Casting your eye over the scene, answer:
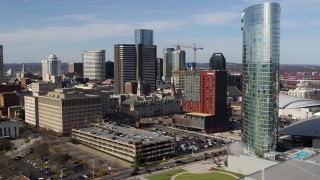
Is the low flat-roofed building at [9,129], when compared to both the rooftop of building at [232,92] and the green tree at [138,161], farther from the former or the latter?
the rooftop of building at [232,92]

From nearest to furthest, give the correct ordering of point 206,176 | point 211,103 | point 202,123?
point 206,176
point 202,123
point 211,103

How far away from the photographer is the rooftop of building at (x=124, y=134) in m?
72.6

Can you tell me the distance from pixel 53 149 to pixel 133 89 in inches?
3475

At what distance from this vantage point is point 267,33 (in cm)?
6462

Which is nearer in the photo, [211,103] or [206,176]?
[206,176]

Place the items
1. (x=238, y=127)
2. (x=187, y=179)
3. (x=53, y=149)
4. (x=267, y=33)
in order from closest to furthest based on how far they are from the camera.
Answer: (x=187, y=179), (x=267, y=33), (x=53, y=149), (x=238, y=127)

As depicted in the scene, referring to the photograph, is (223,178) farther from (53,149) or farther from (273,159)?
(53,149)

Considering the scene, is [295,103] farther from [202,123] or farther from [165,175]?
[165,175]

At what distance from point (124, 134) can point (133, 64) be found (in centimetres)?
10429

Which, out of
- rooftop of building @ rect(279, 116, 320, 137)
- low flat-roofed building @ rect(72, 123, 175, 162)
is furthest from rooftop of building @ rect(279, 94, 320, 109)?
low flat-roofed building @ rect(72, 123, 175, 162)

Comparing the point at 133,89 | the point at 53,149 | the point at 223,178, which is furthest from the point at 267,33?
the point at 133,89

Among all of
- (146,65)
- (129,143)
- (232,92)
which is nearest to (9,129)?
(129,143)

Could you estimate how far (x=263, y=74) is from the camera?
64938 mm

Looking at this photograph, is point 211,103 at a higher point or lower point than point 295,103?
higher
